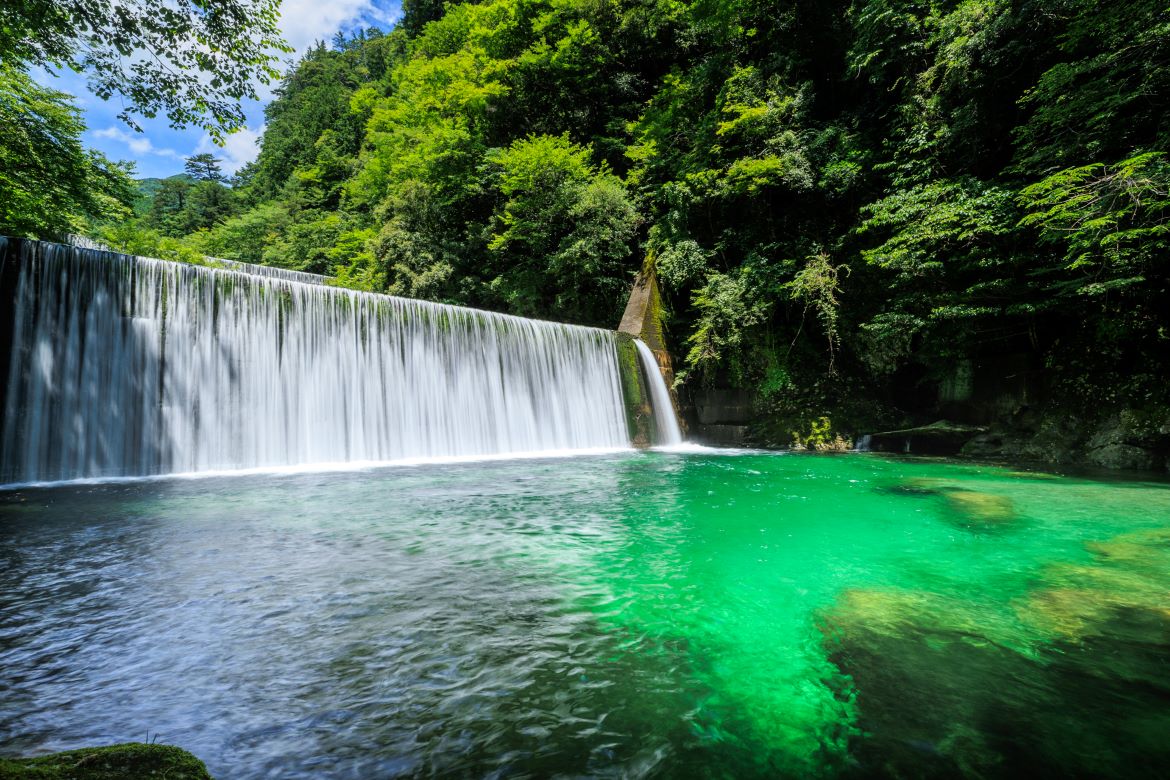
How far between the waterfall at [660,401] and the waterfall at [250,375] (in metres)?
1.76

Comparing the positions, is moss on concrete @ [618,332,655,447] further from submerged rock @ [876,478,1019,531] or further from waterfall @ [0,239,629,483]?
submerged rock @ [876,478,1019,531]

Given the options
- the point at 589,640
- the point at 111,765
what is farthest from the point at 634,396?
the point at 111,765

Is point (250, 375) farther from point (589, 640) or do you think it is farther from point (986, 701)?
point (986, 701)

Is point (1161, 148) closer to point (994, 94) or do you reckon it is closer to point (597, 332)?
point (994, 94)

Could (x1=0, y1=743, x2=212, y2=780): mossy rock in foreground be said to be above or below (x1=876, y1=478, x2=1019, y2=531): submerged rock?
above

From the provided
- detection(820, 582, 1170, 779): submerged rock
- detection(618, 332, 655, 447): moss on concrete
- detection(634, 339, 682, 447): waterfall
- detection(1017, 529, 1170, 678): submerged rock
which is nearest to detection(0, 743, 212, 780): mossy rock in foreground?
detection(820, 582, 1170, 779): submerged rock

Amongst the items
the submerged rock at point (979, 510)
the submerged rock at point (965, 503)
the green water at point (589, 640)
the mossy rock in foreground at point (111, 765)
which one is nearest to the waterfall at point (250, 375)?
the green water at point (589, 640)

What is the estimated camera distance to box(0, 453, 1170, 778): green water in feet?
5.94

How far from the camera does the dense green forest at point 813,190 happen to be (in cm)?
856

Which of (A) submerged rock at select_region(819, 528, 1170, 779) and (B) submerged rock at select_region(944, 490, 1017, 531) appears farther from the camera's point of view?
(B) submerged rock at select_region(944, 490, 1017, 531)

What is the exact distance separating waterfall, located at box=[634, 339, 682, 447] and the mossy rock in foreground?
43.2 feet

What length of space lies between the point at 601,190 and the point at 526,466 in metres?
10.5

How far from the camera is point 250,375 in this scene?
9.09m

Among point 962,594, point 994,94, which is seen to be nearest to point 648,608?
point 962,594
